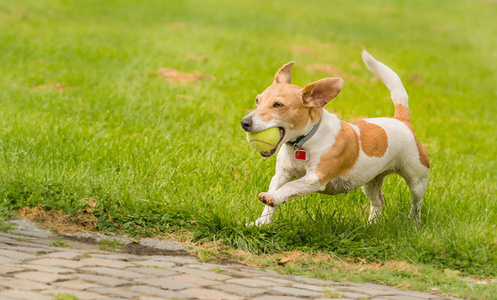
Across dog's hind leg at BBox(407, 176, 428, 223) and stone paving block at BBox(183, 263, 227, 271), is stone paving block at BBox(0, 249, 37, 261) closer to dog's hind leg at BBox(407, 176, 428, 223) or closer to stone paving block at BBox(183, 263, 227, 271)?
stone paving block at BBox(183, 263, 227, 271)

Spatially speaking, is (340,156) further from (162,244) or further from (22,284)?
(22,284)

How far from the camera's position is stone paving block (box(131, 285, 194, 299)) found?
11.7 ft

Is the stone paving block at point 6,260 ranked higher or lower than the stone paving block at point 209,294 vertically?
higher

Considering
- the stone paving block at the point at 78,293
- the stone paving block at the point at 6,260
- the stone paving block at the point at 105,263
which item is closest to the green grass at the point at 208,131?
the stone paving block at the point at 105,263

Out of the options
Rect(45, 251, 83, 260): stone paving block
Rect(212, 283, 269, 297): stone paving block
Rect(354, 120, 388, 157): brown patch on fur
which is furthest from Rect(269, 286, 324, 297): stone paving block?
Rect(354, 120, 388, 157): brown patch on fur

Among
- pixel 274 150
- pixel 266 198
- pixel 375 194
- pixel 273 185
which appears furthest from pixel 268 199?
pixel 375 194

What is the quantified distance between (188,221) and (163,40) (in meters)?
9.75

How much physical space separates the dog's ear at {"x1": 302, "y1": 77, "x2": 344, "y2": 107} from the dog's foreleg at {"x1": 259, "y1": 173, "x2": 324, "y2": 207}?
58 centimetres

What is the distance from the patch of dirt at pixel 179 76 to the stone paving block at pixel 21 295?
729 cm

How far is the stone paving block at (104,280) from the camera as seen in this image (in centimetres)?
367

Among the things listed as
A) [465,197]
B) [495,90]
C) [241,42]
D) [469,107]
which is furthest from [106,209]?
[495,90]

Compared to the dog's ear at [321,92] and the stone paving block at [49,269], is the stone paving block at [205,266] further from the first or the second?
the dog's ear at [321,92]

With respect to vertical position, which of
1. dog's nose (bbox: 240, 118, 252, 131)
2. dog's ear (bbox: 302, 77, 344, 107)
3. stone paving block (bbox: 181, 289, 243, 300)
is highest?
dog's ear (bbox: 302, 77, 344, 107)

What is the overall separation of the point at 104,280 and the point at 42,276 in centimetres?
36
